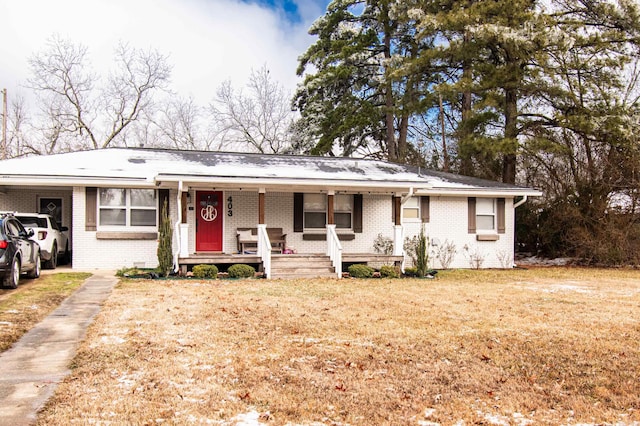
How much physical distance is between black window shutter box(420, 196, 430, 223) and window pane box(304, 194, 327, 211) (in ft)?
10.9

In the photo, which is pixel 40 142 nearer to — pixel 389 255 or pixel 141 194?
pixel 141 194

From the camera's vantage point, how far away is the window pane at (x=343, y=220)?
17.2 metres

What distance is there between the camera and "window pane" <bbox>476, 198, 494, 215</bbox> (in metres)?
18.3

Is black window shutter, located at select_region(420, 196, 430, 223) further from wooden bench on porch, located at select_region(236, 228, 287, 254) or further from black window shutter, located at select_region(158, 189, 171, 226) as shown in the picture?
black window shutter, located at select_region(158, 189, 171, 226)

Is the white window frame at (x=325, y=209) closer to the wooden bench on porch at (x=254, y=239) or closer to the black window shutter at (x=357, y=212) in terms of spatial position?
the black window shutter at (x=357, y=212)

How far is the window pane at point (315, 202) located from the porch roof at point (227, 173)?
737 millimetres

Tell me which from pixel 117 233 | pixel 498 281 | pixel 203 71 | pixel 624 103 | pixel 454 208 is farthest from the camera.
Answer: pixel 203 71

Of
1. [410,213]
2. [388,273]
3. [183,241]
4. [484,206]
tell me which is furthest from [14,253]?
[484,206]

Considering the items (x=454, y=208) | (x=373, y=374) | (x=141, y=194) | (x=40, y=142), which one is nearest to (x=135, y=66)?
(x=40, y=142)

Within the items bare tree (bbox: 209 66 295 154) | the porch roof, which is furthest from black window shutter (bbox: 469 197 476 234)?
bare tree (bbox: 209 66 295 154)

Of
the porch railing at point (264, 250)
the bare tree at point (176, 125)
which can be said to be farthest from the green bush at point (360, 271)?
the bare tree at point (176, 125)

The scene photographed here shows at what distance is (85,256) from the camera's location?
15.1 meters

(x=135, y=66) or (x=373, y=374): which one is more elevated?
(x=135, y=66)

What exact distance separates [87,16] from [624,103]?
1077 inches
